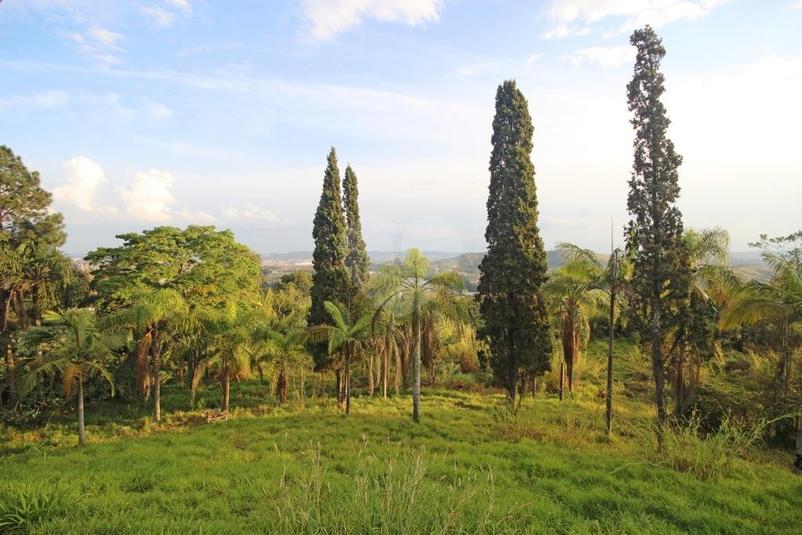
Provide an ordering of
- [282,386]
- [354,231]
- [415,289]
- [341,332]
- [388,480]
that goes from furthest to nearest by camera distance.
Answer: [354,231]
[282,386]
[341,332]
[415,289]
[388,480]

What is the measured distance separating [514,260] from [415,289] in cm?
466

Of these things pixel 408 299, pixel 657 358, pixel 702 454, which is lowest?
pixel 702 454


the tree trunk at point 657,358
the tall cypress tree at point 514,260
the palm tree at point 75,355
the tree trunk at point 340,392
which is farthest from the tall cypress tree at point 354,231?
the tree trunk at point 657,358

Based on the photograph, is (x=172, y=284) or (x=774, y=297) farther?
(x=172, y=284)

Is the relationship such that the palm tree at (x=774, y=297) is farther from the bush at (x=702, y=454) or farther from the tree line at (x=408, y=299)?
the bush at (x=702, y=454)

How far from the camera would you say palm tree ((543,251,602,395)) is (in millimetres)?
14516

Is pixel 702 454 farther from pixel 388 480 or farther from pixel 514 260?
pixel 514 260

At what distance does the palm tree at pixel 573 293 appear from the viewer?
14.5 meters

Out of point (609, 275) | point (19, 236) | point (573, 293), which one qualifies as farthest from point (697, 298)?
point (19, 236)

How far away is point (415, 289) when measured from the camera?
54.1 feet

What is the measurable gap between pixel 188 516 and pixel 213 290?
14.1 m

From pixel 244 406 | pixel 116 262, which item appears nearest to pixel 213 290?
pixel 116 262

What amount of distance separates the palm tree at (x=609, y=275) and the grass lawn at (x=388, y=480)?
1.81 metres

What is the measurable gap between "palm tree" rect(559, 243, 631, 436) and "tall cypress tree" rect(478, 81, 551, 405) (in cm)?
370
